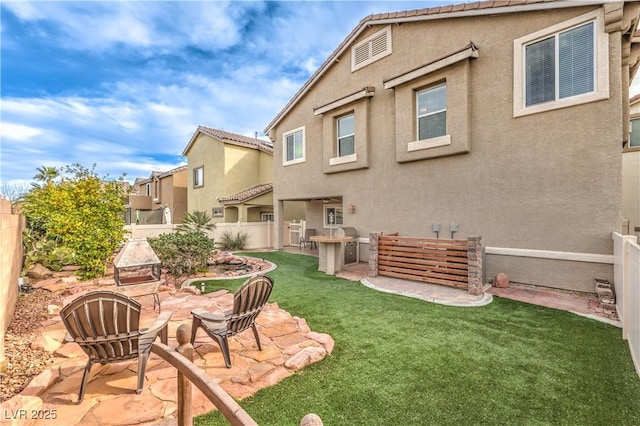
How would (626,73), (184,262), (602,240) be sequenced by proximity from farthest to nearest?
(184,262), (626,73), (602,240)

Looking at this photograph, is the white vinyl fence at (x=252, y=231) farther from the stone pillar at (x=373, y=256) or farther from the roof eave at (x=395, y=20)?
the stone pillar at (x=373, y=256)

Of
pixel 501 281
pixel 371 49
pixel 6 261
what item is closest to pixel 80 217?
pixel 6 261

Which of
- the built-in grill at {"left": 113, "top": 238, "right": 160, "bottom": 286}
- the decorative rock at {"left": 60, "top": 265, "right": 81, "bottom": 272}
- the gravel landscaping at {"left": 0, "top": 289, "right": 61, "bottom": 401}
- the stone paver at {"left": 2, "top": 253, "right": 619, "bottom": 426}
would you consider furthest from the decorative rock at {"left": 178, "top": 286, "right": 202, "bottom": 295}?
the decorative rock at {"left": 60, "top": 265, "right": 81, "bottom": 272}

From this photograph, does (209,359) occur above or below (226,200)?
below

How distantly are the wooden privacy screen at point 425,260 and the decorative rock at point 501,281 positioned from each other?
1.02m

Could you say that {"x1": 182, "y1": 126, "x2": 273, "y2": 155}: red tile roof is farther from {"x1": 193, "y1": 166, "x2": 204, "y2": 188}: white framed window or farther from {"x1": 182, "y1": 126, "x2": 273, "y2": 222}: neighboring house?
{"x1": 193, "y1": 166, "x2": 204, "y2": 188}: white framed window

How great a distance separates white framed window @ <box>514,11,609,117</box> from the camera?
686 centimetres

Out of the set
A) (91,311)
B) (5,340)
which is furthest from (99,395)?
(5,340)

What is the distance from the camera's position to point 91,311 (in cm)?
316

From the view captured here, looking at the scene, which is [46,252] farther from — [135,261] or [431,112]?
[431,112]

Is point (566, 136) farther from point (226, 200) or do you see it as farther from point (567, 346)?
point (226, 200)

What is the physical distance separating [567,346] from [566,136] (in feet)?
17.3

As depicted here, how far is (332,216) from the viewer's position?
16016 mm

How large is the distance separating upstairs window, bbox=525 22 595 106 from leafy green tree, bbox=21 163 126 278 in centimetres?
1246
